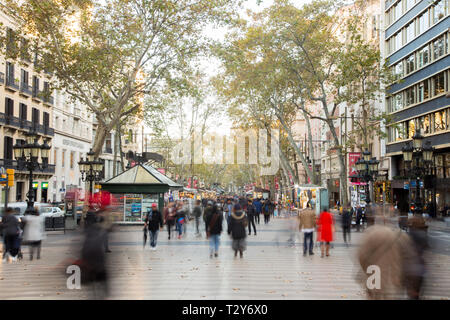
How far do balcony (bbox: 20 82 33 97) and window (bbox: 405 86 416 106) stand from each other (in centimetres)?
3375

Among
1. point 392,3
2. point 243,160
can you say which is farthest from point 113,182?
point 243,160

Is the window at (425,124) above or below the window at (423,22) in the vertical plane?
below

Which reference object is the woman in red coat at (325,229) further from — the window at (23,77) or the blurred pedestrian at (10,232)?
the window at (23,77)

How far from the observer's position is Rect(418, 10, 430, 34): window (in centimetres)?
4188

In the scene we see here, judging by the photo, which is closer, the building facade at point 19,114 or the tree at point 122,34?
the tree at point 122,34

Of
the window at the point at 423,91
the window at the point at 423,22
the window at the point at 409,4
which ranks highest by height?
the window at the point at 409,4

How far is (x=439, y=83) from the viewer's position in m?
39.9

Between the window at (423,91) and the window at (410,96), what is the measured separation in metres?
1.24

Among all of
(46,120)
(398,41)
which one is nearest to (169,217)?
(46,120)

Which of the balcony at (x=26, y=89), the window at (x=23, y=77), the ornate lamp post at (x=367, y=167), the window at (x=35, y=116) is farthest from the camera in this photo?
the window at (x=35, y=116)

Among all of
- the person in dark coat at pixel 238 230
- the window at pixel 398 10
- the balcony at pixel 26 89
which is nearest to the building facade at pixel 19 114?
the balcony at pixel 26 89

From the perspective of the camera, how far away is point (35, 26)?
25938mm

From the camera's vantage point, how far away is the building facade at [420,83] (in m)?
39.2

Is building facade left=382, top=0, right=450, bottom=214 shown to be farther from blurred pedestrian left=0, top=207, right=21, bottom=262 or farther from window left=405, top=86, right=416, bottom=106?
blurred pedestrian left=0, top=207, right=21, bottom=262
